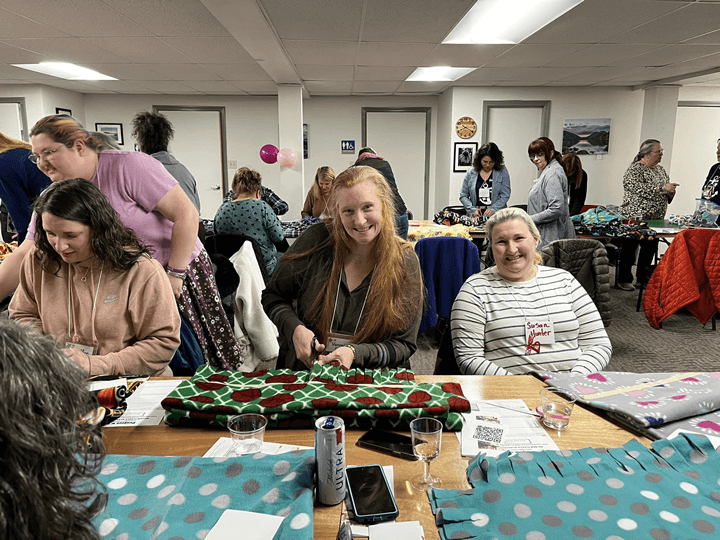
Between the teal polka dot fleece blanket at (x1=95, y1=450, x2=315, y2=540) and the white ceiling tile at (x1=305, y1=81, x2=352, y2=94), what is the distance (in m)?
7.50

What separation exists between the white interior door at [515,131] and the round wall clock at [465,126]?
33 cm

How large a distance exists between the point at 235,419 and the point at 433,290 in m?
2.74

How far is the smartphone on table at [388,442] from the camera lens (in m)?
1.16

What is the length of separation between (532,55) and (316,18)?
283 cm

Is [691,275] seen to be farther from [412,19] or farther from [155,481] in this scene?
[155,481]

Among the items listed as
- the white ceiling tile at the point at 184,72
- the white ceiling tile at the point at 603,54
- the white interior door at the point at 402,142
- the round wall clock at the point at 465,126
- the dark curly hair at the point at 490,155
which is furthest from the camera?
the white interior door at the point at 402,142

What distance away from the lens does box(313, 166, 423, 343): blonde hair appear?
6.06 ft

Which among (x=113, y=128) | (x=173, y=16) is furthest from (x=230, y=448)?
(x=113, y=128)

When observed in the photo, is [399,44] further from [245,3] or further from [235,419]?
[235,419]

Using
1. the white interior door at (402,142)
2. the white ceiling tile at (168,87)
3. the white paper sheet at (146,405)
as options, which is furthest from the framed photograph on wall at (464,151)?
the white paper sheet at (146,405)

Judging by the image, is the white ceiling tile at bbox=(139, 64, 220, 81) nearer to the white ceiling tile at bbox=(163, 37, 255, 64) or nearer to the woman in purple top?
the white ceiling tile at bbox=(163, 37, 255, 64)

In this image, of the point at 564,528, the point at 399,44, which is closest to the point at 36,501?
the point at 564,528

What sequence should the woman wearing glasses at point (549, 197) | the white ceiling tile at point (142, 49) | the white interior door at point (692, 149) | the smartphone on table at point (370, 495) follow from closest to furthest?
the smartphone on table at point (370, 495) → the woman wearing glasses at point (549, 197) → the white ceiling tile at point (142, 49) → the white interior door at point (692, 149)

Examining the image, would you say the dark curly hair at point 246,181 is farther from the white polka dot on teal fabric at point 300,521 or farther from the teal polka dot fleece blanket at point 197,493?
the white polka dot on teal fabric at point 300,521
